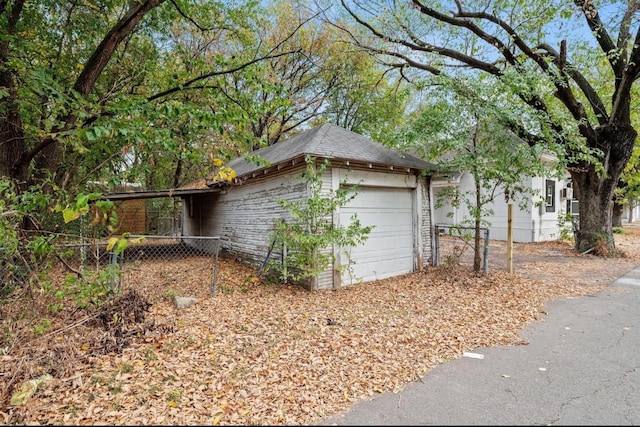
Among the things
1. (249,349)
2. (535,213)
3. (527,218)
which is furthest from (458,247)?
(535,213)

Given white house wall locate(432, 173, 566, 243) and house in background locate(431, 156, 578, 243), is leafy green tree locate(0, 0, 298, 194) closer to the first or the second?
white house wall locate(432, 173, 566, 243)

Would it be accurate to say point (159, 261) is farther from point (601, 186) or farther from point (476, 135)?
point (601, 186)

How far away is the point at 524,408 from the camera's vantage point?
8.16 ft

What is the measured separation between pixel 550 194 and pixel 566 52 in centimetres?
689

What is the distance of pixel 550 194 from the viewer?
1394 cm

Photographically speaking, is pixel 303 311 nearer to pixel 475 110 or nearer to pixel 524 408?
pixel 524 408

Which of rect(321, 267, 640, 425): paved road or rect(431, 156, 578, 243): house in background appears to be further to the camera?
rect(431, 156, 578, 243): house in background

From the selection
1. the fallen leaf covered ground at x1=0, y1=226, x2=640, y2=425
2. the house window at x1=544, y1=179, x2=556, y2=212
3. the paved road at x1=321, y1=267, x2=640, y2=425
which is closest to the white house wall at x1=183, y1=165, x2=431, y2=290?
the fallen leaf covered ground at x1=0, y1=226, x2=640, y2=425

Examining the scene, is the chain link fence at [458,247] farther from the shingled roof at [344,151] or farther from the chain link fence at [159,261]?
the chain link fence at [159,261]

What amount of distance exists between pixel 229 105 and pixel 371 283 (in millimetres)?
4589

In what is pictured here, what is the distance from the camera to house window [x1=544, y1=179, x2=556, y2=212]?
44.7 feet

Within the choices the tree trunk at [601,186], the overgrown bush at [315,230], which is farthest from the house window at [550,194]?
the overgrown bush at [315,230]

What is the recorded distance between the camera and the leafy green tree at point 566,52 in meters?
8.68

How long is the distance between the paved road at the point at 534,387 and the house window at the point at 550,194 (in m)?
11.2
